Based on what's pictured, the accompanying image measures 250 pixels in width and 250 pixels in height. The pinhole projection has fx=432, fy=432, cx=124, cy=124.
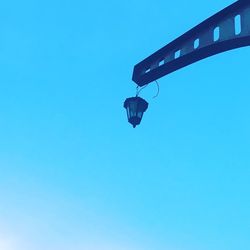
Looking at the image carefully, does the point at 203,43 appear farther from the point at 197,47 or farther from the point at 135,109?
the point at 135,109

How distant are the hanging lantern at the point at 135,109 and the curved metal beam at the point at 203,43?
18.5 inches

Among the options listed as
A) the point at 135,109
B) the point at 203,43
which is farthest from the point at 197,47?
the point at 135,109

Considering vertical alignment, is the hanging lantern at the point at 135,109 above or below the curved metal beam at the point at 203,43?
below

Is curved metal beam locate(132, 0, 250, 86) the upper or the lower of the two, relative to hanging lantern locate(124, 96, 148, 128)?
upper

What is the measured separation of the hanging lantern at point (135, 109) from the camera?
6.29 m

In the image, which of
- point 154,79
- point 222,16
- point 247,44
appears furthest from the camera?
point 154,79

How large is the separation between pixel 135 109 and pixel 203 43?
1351mm

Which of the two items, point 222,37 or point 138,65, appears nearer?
point 222,37

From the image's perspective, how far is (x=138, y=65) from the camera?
6.69 meters

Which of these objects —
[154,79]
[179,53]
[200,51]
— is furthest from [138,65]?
[200,51]

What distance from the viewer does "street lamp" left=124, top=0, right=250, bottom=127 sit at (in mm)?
5515

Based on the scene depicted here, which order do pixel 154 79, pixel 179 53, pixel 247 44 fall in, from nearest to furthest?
1. pixel 247 44
2. pixel 179 53
3. pixel 154 79

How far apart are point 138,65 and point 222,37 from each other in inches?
60.3

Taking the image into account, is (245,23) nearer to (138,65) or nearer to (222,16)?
(222,16)
